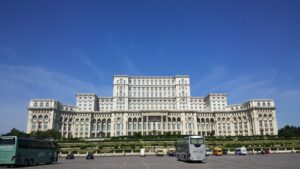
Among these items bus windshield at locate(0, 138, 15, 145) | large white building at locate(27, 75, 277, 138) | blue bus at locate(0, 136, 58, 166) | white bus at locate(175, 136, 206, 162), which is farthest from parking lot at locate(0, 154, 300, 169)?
large white building at locate(27, 75, 277, 138)

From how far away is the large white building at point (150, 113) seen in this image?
465 feet

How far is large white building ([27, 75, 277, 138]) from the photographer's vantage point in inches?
5586

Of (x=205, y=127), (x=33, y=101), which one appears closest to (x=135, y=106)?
(x=205, y=127)

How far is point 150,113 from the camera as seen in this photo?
14450 centimetres

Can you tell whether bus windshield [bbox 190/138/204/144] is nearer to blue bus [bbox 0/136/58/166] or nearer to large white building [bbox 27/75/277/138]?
blue bus [bbox 0/136/58/166]

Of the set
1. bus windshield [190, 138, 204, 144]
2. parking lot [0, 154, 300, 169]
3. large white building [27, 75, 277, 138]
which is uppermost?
large white building [27, 75, 277, 138]

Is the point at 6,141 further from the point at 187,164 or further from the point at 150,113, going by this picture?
the point at 150,113

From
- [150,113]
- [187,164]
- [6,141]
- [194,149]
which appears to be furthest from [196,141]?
[150,113]

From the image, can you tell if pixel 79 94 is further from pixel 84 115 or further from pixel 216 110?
pixel 216 110

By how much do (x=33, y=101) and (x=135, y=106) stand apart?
5799cm

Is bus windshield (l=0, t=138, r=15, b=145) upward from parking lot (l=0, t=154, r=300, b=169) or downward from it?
upward

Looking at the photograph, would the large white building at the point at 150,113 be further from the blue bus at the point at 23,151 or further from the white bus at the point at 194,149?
the white bus at the point at 194,149

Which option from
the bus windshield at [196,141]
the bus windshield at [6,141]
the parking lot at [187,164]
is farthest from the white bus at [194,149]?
the bus windshield at [6,141]

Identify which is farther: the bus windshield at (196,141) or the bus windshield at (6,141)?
the bus windshield at (196,141)
